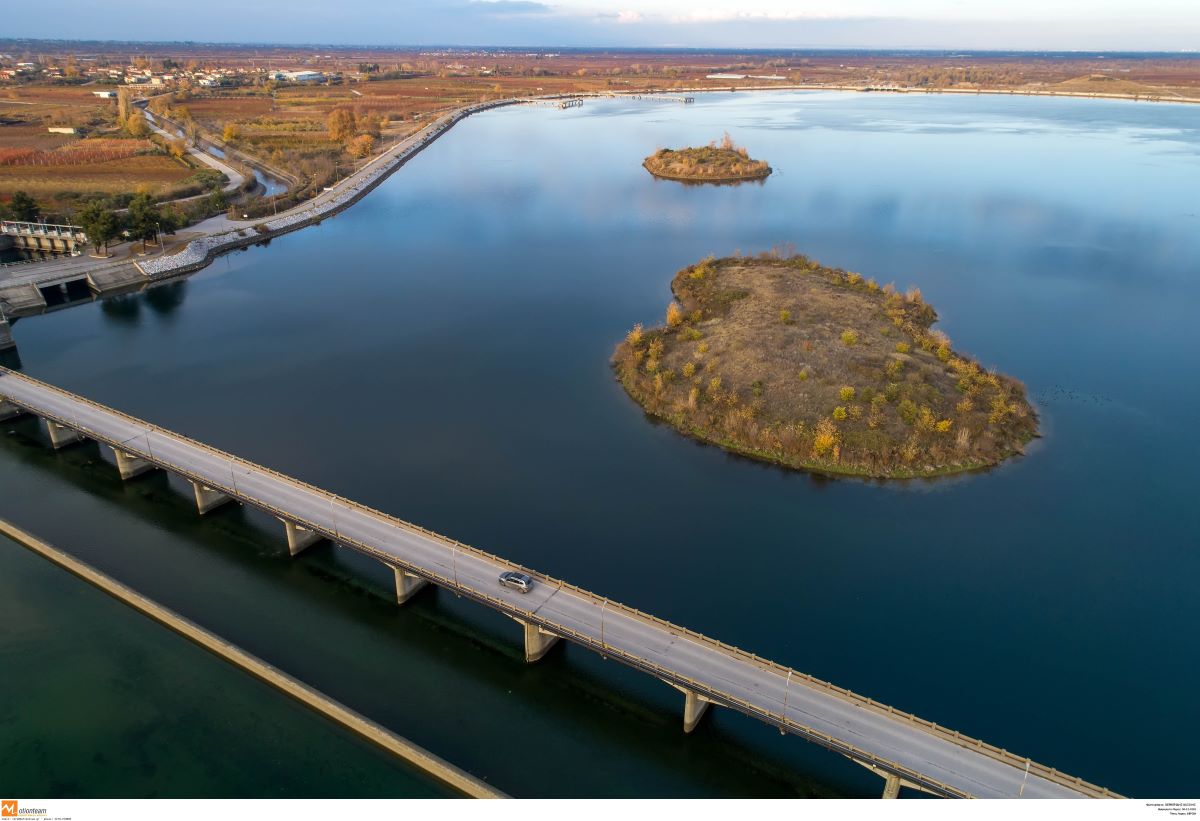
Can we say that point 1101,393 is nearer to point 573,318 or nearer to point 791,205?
point 573,318

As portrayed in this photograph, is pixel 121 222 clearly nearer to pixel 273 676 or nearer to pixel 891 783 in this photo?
pixel 273 676

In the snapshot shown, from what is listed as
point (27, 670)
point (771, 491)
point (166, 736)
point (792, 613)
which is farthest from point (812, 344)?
point (27, 670)

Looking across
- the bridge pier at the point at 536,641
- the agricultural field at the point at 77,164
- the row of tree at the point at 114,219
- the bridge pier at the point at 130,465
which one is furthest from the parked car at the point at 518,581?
the agricultural field at the point at 77,164

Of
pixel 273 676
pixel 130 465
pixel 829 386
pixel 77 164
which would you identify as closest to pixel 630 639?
pixel 273 676

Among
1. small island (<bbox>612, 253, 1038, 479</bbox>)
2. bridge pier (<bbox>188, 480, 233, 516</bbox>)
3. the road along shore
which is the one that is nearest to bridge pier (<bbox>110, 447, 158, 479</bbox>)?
bridge pier (<bbox>188, 480, 233, 516</bbox>)

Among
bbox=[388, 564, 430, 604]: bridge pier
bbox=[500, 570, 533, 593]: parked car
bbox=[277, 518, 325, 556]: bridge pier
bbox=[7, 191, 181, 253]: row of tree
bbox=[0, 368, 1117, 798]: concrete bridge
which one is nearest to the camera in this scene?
bbox=[0, 368, 1117, 798]: concrete bridge

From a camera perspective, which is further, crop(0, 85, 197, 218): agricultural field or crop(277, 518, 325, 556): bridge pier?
crop(0, 85, 197, 218): agricultural field

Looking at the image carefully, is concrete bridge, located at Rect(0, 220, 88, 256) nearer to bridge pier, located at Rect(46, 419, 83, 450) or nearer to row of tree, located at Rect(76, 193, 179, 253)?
row of tree, located at Rect(76, 193, 179, 253)

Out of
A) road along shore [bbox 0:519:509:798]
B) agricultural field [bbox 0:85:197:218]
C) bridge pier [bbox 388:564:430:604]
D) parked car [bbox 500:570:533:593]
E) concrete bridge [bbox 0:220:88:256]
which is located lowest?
road along shore [bbox 0:519:509:798]
